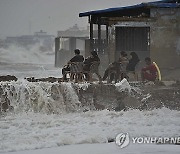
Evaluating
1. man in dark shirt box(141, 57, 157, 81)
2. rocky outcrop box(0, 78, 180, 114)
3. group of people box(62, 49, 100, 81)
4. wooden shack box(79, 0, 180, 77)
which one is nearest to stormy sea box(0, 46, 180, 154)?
rocky outcrop box(0, 78, 180, 114)

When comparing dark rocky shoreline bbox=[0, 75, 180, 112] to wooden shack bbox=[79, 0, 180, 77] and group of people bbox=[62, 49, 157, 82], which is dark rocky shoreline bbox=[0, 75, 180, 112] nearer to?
group of people bbox=[62, 49, 157, 82]

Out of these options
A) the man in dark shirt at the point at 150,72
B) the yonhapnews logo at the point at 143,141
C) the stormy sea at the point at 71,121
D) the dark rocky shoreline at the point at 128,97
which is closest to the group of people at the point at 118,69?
the man in dark shirt at the point at 150,72

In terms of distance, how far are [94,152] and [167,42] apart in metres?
7.04

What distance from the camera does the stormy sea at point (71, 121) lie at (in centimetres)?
648

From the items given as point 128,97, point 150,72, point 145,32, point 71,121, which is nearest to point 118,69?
point 150,72

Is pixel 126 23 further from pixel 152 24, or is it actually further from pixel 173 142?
pixel 173 142

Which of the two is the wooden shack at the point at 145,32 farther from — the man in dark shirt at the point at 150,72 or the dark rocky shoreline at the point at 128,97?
the dark rocky shoreline at the point at 128,97

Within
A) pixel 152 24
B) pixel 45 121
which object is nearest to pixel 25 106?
pixel 45 121

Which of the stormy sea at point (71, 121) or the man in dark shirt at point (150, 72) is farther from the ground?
the man in dark shirt at point (150, 72)

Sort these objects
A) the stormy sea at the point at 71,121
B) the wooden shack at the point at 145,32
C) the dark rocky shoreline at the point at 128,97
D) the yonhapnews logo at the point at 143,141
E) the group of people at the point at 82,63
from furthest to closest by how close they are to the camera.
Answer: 1. the wooden shack at the point at 145,32
2. the group of people at the point at 82,63
3. the dark rocky shoreline at the point at 128,97
4. the stormy sea at the point at 71,121
5. the yonhapnews logo at the point at 143,141

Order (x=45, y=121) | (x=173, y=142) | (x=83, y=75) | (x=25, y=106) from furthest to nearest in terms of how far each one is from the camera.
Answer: (x=83, y=75) → (x=25, y=106) → (x=45, y=121) → (x=173, y=142)

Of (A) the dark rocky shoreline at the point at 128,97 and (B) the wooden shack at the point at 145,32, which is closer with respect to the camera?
(A) the dark rocky shoreline at the point at 128,97

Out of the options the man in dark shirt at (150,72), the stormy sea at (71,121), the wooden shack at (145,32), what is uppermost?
the wooden shack at (145,32)

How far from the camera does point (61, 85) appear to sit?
10211 mm
